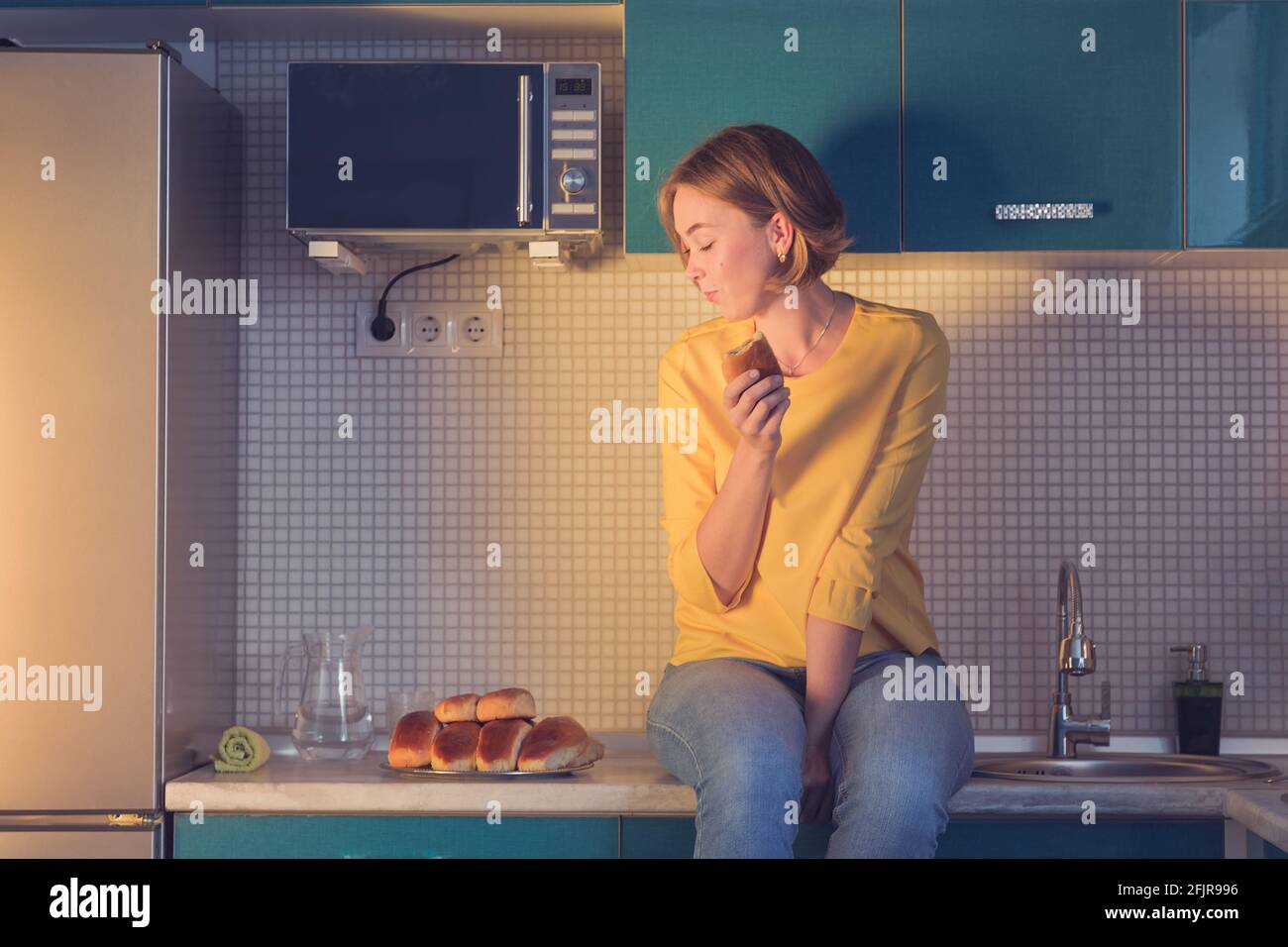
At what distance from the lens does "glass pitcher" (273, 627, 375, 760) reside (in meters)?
2.12

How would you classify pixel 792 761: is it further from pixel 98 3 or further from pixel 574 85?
pixel 98 3

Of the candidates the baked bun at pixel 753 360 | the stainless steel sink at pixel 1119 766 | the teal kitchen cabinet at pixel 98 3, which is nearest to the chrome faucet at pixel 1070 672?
the stainless steel sink at pixel 1119 766

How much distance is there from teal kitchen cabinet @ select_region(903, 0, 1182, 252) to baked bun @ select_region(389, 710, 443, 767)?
102cm

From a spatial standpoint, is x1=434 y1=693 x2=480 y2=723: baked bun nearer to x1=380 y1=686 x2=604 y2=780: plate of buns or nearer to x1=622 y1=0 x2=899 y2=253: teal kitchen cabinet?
x1=380 y1=686 x2=604 y2=780: plate of buns

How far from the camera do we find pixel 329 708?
2133mm

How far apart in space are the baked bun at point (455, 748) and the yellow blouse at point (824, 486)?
32 centimetres

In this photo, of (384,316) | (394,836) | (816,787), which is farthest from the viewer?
(384,316)

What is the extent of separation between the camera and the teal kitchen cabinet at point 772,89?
6.61 feet

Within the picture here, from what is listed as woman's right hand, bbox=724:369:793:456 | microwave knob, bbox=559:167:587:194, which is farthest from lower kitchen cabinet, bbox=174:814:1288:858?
microwave knob, bbox=559:167:587:194

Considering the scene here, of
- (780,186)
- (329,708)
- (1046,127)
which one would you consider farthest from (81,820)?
(1046,127)

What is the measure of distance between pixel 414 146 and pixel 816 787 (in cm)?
113

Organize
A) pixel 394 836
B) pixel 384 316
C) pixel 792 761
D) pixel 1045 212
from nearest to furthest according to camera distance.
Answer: pixel 792 761 → pixel 394 836 → pixel 1045 212 → pixel 384 316

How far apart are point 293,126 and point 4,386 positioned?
576 millimetres
